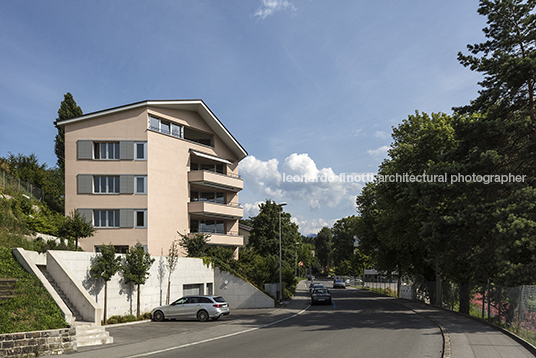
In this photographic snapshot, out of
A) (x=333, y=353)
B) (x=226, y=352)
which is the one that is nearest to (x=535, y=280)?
(x=333, y=353)

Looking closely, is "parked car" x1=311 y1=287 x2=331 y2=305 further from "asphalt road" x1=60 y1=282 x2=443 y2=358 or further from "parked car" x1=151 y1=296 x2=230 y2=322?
"parked car" x1=151 y1=296 x2=230 y2=322

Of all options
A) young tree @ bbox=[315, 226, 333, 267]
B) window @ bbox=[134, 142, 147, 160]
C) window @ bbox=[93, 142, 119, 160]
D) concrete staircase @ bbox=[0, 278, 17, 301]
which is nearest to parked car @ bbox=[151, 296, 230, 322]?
concrete staircase @ bbox=[0, 278, 17, 301]

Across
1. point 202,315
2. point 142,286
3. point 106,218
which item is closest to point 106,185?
point 106,218

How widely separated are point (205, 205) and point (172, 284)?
41.9ft

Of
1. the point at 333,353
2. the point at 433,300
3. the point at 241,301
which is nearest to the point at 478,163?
the point at 333,353

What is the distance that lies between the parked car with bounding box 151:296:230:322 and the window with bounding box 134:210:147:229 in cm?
1176

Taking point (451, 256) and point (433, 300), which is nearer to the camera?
point (451, 256)

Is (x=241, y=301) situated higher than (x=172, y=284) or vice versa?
(x=172, y=284)

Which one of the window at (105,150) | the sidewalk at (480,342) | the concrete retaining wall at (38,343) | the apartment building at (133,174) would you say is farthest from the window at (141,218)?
the sidewalk at (480,342)

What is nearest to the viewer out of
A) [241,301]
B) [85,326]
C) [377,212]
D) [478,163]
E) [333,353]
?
[333,353]

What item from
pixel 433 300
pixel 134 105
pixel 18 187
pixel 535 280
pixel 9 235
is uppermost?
pixel 134 105

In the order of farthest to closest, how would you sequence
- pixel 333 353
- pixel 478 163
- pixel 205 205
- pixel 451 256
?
pixel 205 205 → pixel 451 256 → pixel 478 163 → pixel 333 353

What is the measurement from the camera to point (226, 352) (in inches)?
513

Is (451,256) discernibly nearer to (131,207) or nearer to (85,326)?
(85,326)
